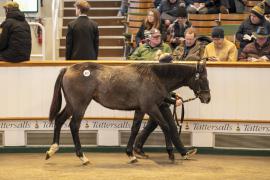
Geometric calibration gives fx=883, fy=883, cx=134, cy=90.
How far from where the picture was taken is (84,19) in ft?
43.4

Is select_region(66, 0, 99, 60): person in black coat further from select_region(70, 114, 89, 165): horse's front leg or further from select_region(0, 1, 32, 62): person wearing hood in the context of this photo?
select_region(70, 114, 89, 165): horse's front leg

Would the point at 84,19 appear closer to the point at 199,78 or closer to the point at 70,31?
the point at 70,31

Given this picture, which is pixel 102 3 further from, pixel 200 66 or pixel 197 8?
pixel 200 66

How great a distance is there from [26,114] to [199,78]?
2.69m

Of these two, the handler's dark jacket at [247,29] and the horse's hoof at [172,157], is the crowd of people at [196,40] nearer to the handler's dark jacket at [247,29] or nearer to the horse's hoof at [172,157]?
the handler's dark jacket at [247,29]

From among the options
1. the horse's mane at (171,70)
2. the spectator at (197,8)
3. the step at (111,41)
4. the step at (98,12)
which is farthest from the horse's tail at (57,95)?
the step at (98,12)

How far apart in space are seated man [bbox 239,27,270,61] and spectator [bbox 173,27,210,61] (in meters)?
0.68

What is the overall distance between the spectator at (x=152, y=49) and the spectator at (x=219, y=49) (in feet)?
2.10

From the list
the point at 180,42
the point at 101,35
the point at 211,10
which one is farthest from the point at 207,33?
the point at 101,35

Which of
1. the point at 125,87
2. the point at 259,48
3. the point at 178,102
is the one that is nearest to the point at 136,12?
the point at 259,48

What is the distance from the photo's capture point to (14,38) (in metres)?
12.9

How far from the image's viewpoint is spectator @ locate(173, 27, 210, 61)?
12.9 m

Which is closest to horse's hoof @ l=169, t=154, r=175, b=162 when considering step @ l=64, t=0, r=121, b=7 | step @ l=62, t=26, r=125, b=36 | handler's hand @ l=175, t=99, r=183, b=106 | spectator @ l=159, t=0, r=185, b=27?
handler's hand @ l=175, t=99, r=183, b=106

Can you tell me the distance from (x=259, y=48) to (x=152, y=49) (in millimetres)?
1626
